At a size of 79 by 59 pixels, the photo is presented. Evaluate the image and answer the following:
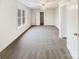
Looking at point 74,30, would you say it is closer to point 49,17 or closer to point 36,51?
point 36,51

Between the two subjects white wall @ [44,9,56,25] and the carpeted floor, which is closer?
the carpeted floor

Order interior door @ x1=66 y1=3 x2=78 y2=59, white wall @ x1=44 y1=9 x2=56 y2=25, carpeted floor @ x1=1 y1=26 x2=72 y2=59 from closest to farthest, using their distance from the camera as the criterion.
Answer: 1. interior door @ x1=66 y1=3 x2=78 y2=59
2. carpeted floor @ x1=1 y1=26 x2=72 y2=59
3. white wall @ x1=44 y1=9 x2=56 y2=25

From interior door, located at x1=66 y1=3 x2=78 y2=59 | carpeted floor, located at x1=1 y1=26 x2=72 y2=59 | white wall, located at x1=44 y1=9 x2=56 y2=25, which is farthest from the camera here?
white wall, located at x1=44 y1=9 x2=56 y2=25

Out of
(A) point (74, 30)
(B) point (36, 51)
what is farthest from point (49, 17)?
(A) point (74, 30)

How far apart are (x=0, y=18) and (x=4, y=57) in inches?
57.0

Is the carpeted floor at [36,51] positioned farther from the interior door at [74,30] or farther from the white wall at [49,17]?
the white wall at [49,17]

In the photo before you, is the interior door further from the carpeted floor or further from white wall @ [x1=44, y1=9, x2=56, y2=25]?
white wall @ [x1=44, y1=9, x2=56, y2=25]

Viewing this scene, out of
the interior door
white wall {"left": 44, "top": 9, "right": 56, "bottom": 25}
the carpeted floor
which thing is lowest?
the carpeted floor

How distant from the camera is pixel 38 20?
648 inches

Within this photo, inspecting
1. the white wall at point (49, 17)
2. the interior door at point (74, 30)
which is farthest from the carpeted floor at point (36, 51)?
the white wall at point (49, 17)

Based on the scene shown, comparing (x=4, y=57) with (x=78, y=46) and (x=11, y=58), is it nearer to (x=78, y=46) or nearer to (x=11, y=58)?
(x=11, y=58)

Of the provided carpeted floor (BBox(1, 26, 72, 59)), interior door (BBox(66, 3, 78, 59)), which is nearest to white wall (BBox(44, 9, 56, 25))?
carpeted floor (BBox(1, 26, 72, 59))

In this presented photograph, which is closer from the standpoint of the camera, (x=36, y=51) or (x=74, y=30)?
(x=74, y=30)

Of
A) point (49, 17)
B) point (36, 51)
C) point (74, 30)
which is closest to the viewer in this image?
point (74, 30)
